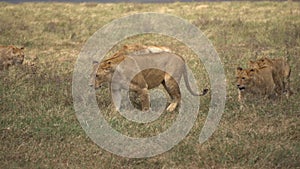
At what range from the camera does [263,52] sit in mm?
14164

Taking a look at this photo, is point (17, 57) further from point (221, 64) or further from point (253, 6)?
point (253, 6)

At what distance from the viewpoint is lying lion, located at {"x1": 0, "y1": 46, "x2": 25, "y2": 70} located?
1258cm

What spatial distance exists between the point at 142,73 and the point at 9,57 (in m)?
4.60

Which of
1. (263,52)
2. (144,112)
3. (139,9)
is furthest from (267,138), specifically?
(139,9)

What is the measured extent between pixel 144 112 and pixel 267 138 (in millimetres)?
1982

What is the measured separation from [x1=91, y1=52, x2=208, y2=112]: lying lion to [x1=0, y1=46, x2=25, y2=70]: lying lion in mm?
3772

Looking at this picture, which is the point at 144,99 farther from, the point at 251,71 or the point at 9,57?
the point at 9,57

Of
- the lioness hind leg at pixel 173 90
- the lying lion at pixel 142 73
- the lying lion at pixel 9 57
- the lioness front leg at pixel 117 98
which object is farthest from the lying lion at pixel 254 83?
the lying lion at pixel 9 57

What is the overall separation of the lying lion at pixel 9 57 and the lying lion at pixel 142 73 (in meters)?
3.77

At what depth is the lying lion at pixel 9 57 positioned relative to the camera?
12580 millimetres

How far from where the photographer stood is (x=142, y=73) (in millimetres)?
9125

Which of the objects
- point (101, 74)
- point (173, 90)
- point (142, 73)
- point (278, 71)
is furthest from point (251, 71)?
point (101, 74)

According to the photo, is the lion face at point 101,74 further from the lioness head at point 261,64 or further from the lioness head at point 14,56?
the lioness head at point 14,56

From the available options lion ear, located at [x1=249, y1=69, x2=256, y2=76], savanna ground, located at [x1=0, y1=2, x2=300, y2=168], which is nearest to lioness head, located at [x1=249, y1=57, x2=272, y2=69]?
lion ear, located at [x1=249, y1=69, x2=256, y2=76]
